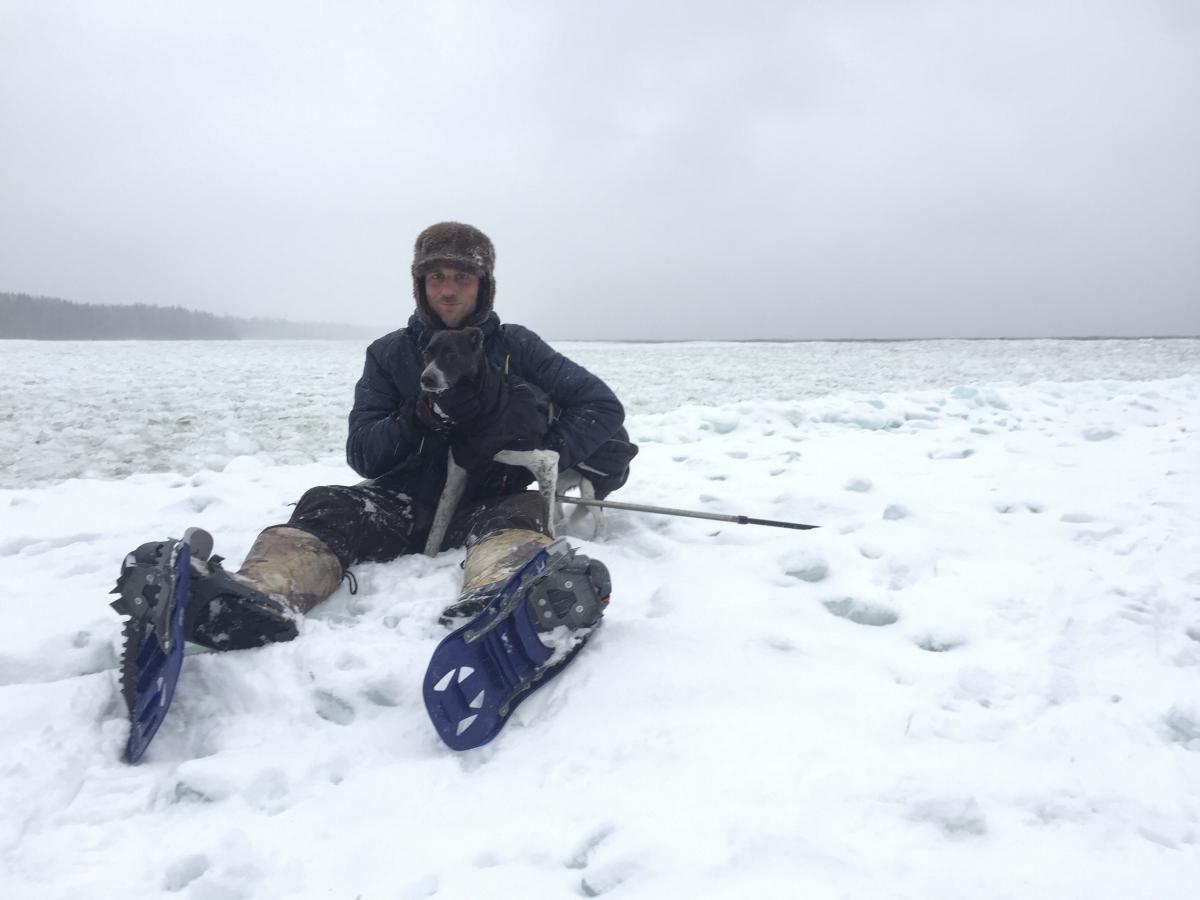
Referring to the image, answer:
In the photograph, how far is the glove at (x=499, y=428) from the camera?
292 centimetres

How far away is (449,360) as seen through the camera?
2742mm

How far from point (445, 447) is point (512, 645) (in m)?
1.43

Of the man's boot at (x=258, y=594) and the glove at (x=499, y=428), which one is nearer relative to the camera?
the man's boot at (x=258, y=594)

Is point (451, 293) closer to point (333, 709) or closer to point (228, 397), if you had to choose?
point (333, 709)

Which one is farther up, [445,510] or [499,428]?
[499,428]

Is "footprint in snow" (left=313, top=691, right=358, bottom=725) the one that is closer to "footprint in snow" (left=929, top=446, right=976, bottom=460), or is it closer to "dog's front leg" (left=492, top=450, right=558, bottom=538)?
"dog's front leg" (left=492, top=450, right=558, bottom=538)

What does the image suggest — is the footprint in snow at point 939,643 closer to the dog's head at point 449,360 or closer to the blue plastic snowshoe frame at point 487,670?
the blue plastic snowshoe frame at point 487,670

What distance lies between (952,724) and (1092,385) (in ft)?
34.5

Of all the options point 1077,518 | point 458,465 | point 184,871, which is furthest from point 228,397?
point 1077,518

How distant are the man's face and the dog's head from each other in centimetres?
37

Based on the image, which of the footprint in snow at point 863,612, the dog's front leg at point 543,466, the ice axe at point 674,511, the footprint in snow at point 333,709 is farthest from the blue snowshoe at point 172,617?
the footprint in snow at point 863,612

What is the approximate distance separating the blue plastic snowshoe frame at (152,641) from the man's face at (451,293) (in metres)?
1.59

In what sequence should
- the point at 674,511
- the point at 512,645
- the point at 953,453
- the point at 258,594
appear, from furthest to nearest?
the point at 953,453 < the point at 674,511 < the point at 258,594 < the point at 512,645

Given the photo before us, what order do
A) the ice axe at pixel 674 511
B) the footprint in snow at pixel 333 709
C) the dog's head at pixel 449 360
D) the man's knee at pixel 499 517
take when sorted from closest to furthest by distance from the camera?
the footprint in snow at pixel 333 709
the dog's head at pixel 449 360
the man's knee at pixel 499 517
the ice axe at pixel 674 511
